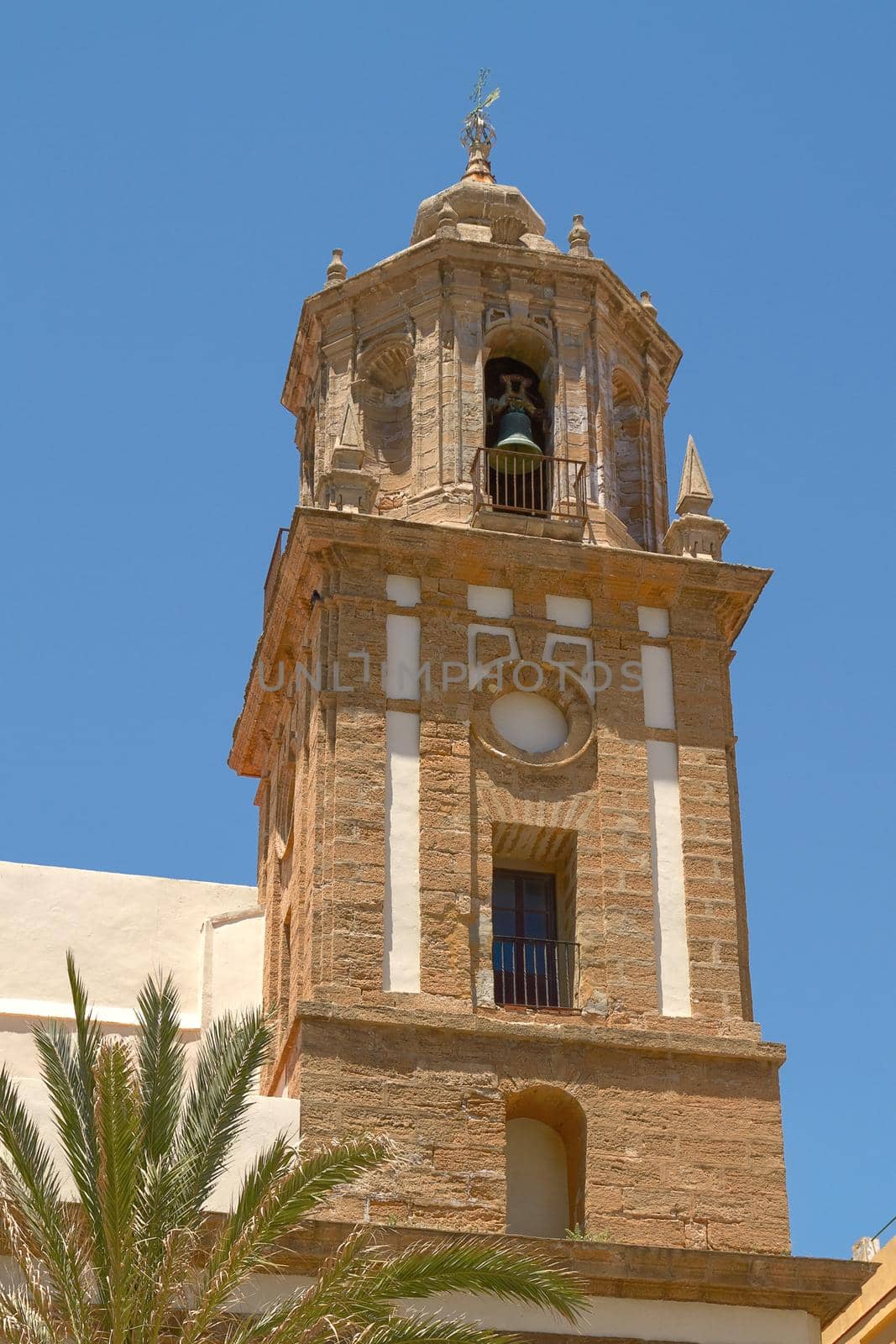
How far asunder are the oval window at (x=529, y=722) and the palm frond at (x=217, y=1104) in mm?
6505

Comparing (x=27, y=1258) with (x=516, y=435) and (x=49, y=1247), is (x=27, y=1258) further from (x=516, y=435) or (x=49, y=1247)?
(x=516, y=435)

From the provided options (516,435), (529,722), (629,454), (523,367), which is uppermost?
(523,367)

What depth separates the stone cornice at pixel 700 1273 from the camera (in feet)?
68.0

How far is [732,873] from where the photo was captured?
23.9 m

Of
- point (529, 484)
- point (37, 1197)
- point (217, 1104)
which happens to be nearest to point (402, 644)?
point (529, 484)

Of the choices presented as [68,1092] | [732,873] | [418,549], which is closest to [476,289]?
[418,549]

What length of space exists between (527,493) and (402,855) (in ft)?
15.3

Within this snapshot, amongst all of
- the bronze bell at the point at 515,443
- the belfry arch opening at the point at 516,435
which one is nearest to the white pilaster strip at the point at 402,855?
the belfry arch opening at the point at 516,435

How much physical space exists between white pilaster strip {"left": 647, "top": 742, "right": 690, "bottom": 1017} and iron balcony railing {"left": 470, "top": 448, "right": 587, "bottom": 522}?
279 centimetres

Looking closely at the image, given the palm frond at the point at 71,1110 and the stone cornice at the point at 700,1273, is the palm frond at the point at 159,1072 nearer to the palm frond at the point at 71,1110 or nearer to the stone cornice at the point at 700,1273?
the palm frond at the point at 71,1110

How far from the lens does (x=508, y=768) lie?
23.9 meters

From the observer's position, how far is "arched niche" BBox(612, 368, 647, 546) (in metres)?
26.6

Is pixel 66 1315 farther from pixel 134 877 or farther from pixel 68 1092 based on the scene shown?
pixel 134 877

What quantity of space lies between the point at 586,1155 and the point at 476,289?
9.52 m
